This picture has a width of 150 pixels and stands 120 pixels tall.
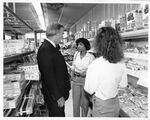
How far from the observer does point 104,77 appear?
4.56 ft

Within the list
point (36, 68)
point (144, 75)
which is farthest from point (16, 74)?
point (144, 75)

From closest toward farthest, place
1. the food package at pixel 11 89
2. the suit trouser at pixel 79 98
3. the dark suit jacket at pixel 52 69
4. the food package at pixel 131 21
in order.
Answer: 1. the food package at pixel 11 89
2. the food package at pixel 131 21
3. the dark suit jacket at pixel 52 69
4. the suit trouser at pixel 79 98

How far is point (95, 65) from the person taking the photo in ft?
4.62

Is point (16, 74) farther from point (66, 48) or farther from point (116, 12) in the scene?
point (66, 48)

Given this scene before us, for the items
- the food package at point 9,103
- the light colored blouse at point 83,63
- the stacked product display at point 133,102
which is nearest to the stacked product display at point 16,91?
the food package at point 9,103

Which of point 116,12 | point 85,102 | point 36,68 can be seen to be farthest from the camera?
point 116,12

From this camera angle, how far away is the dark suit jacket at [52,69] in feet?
5.48

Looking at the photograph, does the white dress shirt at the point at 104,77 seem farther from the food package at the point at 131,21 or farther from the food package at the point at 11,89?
the food package at the point at 11,89

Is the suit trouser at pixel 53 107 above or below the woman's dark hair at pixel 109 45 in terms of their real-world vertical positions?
below

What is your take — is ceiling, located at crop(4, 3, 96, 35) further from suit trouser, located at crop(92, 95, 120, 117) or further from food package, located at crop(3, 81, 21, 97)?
suit trouser, located at crop(92, 95, 120, 117)

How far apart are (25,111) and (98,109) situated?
777 mm

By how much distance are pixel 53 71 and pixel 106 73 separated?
2.04 ft

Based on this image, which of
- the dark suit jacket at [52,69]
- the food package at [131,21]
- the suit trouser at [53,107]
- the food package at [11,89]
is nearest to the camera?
the food package at [11,89]

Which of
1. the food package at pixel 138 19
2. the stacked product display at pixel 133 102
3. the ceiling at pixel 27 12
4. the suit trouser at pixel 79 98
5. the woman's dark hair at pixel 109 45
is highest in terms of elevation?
the ceiling at pixel 27 12
